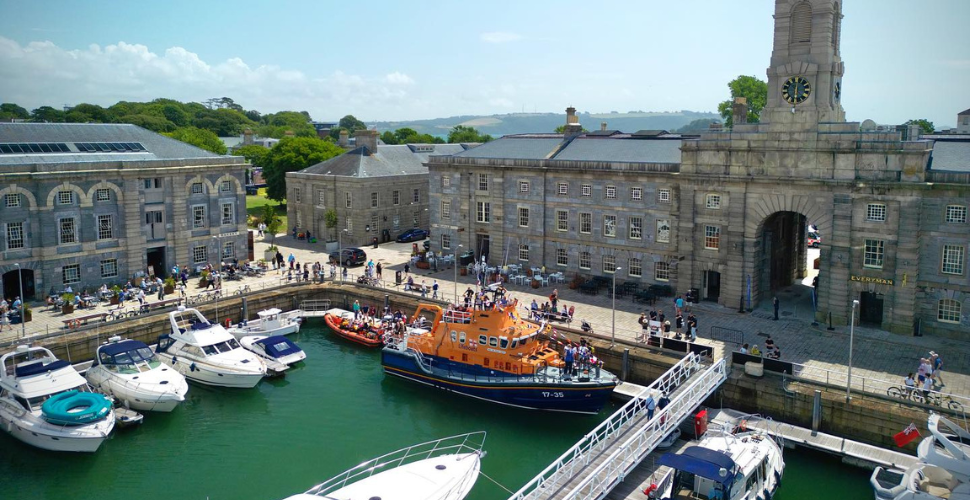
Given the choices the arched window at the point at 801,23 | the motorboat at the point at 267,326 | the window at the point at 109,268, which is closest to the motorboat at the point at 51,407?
the motorboat at the point at 267,326

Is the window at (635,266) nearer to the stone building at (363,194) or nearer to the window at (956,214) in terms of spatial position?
the window at (956,214)

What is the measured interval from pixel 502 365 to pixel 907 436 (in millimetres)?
15853

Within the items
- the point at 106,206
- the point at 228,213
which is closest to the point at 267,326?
the point at 228,213

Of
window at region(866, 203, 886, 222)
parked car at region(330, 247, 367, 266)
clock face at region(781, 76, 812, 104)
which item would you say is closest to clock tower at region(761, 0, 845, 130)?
clock face at region(781, 76, 812, 104)

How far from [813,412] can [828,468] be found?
2.47 m

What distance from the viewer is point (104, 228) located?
4575 cm

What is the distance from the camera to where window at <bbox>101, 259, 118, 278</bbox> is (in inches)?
1805

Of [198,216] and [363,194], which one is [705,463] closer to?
[198,216]

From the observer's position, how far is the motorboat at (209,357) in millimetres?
35625

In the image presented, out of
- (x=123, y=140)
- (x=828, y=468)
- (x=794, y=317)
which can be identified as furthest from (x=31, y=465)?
(x=794, y=317)

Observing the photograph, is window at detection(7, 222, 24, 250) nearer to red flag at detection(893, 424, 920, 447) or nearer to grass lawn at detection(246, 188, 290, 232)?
grass lawn at detection(246, 188, 290, 232)

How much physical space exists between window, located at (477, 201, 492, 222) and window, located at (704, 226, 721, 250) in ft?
51.8

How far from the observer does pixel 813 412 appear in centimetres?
2966

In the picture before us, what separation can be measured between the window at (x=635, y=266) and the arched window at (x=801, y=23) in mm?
14850
